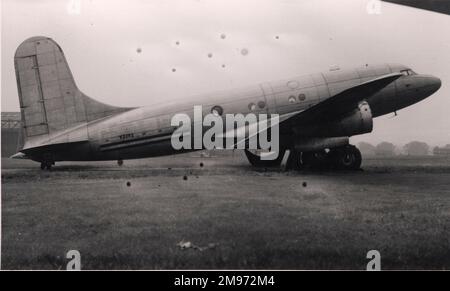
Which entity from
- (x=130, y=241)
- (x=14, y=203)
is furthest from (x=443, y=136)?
(x=14, y=203)

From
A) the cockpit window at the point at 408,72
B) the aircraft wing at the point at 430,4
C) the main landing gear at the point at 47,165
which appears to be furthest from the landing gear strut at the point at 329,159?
the main landing gear at the point at 47,165

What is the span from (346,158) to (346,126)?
1.06m

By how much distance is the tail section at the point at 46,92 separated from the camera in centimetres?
1128

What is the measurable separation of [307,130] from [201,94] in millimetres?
3612

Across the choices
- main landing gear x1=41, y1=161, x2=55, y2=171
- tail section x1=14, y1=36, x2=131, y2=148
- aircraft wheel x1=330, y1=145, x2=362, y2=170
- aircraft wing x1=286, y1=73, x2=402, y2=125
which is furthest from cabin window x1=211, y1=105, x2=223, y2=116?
main landing gear x1=41, y1=161, x2=55, y2=171

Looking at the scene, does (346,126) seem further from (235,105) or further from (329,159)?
(235,105)

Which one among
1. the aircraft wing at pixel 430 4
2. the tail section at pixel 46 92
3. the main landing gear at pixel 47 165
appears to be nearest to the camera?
the aircraft wing at pixel 430 4

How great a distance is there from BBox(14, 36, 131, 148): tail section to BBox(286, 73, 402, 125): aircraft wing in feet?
20.7

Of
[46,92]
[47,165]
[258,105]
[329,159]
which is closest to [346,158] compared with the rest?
[329,159]

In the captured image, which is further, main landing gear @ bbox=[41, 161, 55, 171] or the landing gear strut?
the landing gear strut

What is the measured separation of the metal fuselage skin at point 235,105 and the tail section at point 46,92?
549mm

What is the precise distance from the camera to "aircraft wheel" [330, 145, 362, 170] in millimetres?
12820

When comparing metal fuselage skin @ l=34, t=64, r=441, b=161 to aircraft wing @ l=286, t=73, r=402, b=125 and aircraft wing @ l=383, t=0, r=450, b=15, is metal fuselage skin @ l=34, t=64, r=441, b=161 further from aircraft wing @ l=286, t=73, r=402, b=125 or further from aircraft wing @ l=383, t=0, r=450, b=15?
aircraft wing @ l=383, t=0, r=450, b=15

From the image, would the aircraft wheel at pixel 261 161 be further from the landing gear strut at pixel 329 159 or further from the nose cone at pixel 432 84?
the nose cone at pixel 432 84
